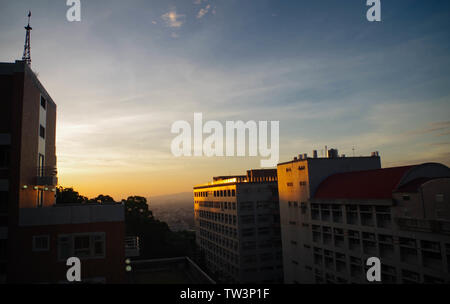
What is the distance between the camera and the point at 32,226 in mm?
20781

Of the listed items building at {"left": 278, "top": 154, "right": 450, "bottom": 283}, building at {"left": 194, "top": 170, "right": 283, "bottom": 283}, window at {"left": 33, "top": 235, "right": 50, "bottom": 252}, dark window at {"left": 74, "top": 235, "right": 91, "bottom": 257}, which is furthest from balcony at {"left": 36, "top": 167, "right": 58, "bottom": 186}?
building at {"left": 194, "top": 170, "right": 283, "bottom": 283}

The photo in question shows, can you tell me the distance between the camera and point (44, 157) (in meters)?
28.4

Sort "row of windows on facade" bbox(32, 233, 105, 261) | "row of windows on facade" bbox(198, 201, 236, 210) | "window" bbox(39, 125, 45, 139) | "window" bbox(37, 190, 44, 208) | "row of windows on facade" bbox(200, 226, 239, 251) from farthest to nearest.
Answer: "row of windows on facade" bbox(198, 201, 236, 210), "row of windows on facade" bbox(200, 226, 239, 251), "window" bbox(39, 125, 45, 139), "window" bbox(37, 190, 44, 208), "row of windows on facade" bbox(32, 233, 105, 261)

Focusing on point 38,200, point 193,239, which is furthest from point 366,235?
point 193,239

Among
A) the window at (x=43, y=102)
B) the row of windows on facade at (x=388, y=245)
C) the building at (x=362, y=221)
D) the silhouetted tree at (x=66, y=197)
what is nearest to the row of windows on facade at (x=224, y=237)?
the building at (x=362, y=221)

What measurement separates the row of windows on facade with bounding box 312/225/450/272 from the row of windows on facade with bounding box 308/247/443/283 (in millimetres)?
1114

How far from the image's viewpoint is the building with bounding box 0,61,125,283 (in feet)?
66.9

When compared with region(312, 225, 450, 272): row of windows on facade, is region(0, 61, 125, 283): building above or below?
above

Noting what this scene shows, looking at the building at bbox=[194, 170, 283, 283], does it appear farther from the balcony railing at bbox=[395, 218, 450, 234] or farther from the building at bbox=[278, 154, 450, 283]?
the balcony railing at bbox=[395, 218, 450, 234]

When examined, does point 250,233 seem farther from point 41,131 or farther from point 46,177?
point 41,131

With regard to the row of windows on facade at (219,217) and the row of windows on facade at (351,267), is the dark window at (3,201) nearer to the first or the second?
the row of windows on facade at (351,267)

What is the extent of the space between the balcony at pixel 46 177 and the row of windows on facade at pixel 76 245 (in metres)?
5.59
